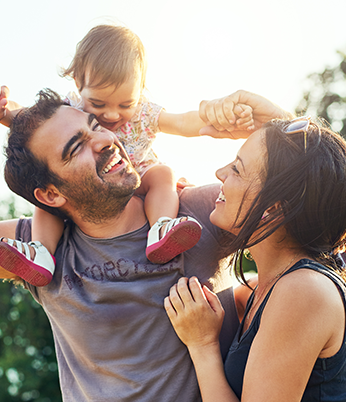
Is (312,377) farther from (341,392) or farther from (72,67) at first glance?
(72,67)

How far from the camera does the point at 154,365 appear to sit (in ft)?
6.93

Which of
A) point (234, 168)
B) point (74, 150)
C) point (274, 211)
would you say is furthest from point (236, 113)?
point (74, 150)

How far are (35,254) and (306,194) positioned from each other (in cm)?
132

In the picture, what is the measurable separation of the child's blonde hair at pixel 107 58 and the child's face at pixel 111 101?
0.03 metres

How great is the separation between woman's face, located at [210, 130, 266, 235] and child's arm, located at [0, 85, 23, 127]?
1.26 m

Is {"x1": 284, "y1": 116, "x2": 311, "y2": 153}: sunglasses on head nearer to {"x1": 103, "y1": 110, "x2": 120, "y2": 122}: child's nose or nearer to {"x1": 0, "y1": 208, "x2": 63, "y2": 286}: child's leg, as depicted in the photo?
{"x1": 103, "y1": 110, "x2": 120, "y2": 122}: child's nose

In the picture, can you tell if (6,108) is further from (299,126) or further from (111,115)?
(299,126)

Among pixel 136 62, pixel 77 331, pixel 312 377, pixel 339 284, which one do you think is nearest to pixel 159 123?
pixel 136 62

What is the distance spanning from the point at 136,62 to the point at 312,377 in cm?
201

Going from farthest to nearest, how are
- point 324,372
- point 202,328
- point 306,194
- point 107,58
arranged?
point 107,58 < point 202,328 < point 306,194 < point 324,372

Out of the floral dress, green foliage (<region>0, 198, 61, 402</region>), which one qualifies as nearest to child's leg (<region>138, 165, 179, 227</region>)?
the floral dress

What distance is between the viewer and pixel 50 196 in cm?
238

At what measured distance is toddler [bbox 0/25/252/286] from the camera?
2.07 m

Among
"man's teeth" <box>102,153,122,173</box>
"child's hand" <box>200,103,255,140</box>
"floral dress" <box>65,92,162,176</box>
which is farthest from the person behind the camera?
"floral dress" <box>65,92,162,176</box>
